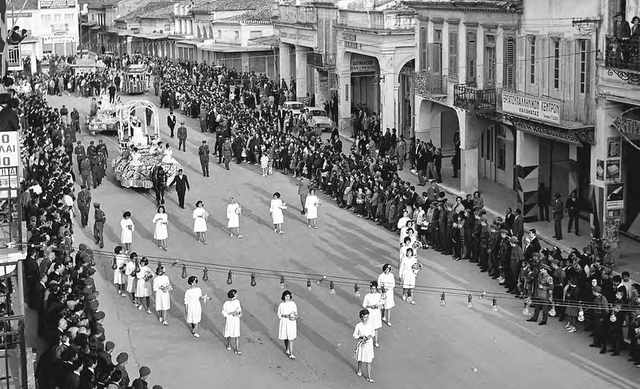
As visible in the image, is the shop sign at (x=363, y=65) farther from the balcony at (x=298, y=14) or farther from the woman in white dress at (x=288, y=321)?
the woman in white dress at (x=288, y=321)

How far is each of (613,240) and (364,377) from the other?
1018 cm

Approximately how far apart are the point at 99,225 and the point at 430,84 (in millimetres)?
13845

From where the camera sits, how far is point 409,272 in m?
26.3

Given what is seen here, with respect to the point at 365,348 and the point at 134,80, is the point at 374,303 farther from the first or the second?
the point at 134,80

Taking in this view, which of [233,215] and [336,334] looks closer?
[336,334]

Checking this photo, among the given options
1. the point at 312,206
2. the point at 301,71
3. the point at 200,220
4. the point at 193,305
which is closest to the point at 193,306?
the point at 193,305

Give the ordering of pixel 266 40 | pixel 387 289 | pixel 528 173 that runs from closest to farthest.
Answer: pixel 387 289, pixel 528 173, pixel 266 40

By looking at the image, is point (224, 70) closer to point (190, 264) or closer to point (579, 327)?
point (190, 264)

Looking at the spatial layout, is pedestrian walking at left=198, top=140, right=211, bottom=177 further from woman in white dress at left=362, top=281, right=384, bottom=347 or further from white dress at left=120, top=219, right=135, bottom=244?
woman in white dress at left=362, top=281, right=384, bottom=347

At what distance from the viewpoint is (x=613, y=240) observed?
95.4 ft

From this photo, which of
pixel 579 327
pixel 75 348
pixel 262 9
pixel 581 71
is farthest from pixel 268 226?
pixel 262 9

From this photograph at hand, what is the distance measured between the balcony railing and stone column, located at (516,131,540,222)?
607 cm

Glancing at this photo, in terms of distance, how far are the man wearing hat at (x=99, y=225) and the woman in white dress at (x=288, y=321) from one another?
9907 millimetres

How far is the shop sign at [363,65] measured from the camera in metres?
49.8
